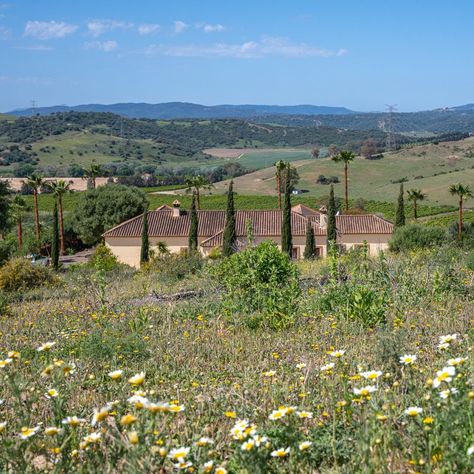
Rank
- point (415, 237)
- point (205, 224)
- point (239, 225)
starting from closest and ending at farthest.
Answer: point (415, 237)
point (239, 225)
point (205, 224)

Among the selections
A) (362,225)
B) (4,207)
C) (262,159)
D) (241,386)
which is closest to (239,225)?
(362,225)

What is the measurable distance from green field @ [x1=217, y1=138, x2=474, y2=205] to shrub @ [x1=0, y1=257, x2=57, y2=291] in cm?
6991

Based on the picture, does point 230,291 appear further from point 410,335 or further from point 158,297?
point 410,335

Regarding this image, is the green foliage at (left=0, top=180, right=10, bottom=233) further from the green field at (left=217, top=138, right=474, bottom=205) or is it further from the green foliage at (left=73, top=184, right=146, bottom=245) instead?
the green field at (left=217, top=138, right=474, bottom=205)

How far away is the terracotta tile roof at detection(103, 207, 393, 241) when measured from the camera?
44.8 metres

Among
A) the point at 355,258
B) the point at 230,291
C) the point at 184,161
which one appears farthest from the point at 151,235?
the point at 184,161

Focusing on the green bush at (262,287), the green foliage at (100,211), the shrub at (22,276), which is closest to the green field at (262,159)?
the green foliage at (100,211)

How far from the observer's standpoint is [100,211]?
5684 centimetres

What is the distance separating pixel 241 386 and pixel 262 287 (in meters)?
4.79

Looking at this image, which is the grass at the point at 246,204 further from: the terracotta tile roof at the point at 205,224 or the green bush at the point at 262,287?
the green bush at the point at 262,287

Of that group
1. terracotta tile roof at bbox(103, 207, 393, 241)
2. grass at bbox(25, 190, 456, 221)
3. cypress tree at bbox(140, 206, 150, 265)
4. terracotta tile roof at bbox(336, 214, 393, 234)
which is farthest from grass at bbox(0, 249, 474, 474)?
grass at bbox(25, 190, 456, 221)

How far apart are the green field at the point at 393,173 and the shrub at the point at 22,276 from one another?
6991 centimetres

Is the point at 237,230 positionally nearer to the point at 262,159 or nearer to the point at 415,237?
the point at 415,237

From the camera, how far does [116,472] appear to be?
3.79 meters
